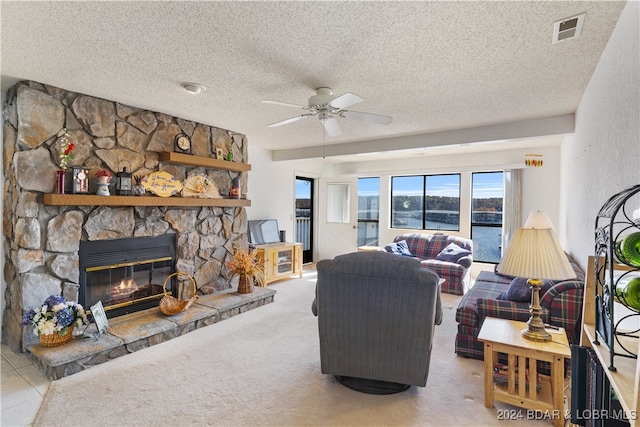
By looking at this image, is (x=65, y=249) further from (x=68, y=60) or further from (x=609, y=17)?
(x=609, y=17)

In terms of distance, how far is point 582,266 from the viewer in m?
3.13

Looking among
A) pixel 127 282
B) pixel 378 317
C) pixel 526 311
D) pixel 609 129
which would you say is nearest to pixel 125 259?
pixel 127 282

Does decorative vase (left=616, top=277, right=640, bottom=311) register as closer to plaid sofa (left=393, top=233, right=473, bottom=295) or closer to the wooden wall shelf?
the wooden wall shelf

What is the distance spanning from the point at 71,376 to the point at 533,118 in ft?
17.0

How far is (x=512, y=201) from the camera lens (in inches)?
225

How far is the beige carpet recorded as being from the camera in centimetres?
209

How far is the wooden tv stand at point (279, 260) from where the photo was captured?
17.8 ft

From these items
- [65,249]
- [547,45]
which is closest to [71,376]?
[65,249]

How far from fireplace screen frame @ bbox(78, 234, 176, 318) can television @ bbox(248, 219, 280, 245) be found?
1.79 m

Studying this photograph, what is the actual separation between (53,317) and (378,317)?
2691mm

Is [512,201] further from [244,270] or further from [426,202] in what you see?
[244,270]

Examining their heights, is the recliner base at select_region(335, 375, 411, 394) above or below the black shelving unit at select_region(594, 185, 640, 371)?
below

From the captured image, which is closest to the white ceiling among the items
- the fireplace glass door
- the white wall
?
the white wall

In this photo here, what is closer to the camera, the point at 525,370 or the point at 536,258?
the point at 536,258
